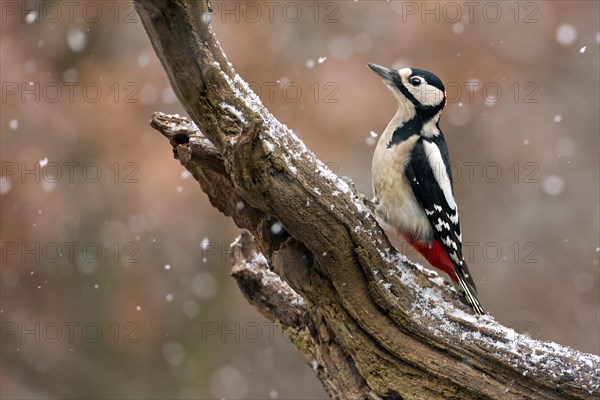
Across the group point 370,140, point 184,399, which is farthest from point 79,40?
point 184,399

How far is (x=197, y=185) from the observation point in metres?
7.12

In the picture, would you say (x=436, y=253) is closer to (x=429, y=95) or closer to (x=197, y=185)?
(x=429, y=95)

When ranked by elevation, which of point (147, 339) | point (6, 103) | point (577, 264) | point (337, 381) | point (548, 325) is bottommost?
point (337, 381)

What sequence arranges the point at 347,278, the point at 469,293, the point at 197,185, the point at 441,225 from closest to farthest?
the point at 347,278
the point at 469,293
the point at 441,225
the point at 197,185

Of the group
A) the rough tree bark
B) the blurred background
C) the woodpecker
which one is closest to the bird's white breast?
the woodpecker

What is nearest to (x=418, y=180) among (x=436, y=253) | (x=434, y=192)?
(x=434, y=192)

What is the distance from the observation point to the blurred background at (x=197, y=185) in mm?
6992

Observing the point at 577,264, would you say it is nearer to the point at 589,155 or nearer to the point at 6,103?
the point at 589,155

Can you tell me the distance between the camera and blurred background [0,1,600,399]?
6.99m

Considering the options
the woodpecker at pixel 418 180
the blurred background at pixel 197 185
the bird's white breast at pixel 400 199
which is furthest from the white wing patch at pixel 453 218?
the blurred background at pixel 197 185

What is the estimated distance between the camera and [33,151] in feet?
22.7

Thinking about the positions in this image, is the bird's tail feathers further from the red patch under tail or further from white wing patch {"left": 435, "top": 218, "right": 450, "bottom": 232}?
white wing patch {"left": 435, "top": 218, "right": 450, "bottom": 232}

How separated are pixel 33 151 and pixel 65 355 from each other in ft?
6.37

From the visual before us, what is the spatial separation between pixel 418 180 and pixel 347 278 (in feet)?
2.71
